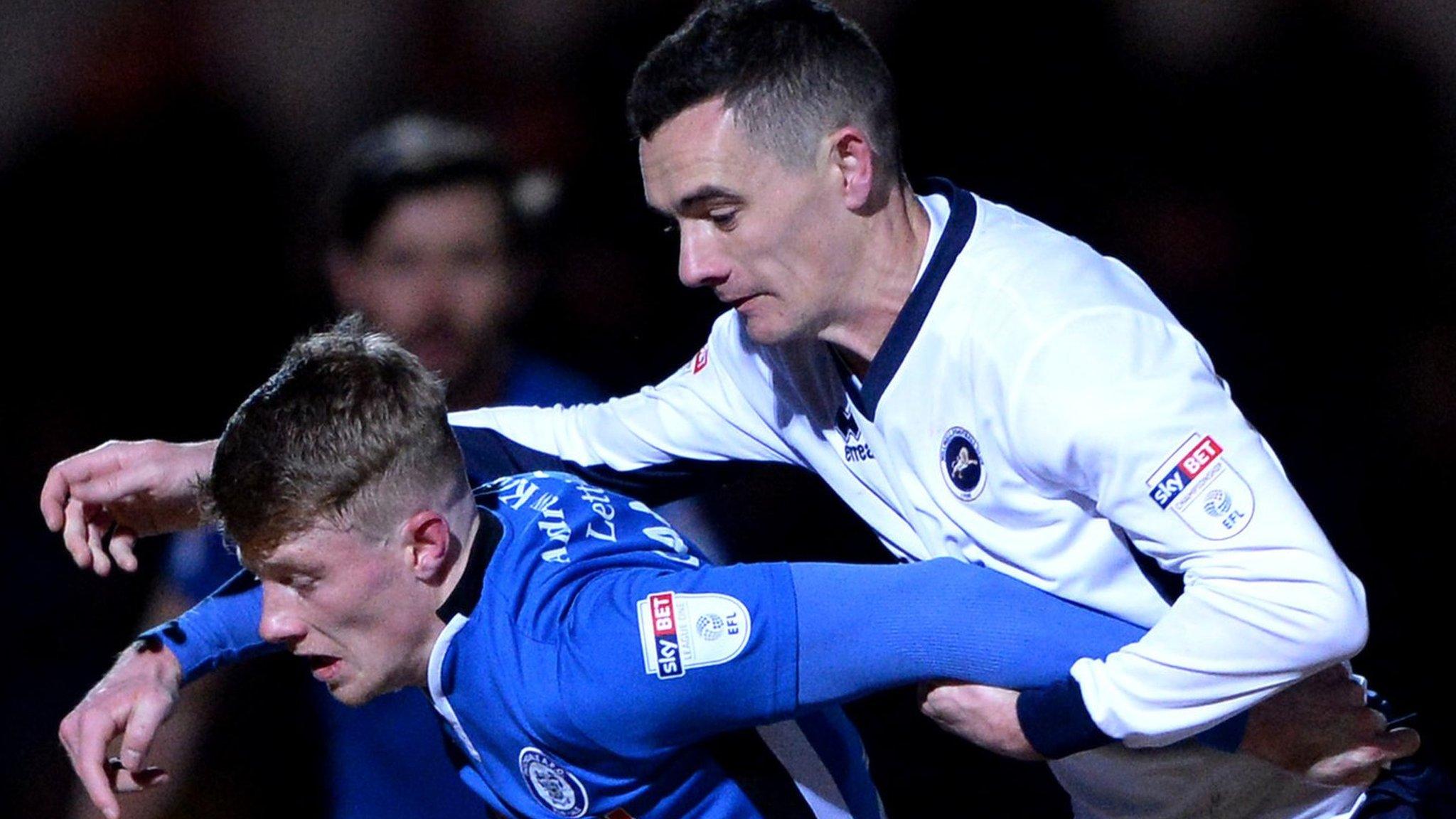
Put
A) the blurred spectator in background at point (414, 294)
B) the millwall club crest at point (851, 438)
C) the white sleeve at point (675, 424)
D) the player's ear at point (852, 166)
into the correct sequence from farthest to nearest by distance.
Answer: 1. the blurred spectator in background at point (414, 294)
2. the white sleeve at point (675, 424)
3. the millwall club crest at point (851, 438)
4. the player's ear at point (852, 166)

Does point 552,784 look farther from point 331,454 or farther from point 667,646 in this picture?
point 331,454

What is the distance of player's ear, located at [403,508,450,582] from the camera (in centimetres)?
106

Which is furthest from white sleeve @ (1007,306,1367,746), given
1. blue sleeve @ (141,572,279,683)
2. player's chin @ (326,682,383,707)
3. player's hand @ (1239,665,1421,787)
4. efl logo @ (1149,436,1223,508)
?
blue sleeve @ (141,572,279,683)

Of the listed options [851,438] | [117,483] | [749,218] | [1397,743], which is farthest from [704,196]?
[1397,743]

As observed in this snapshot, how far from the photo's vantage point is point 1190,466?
38.5 inches

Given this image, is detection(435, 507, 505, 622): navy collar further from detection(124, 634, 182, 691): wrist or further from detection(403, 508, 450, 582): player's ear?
detection(124, 634, 182, 691): wrist

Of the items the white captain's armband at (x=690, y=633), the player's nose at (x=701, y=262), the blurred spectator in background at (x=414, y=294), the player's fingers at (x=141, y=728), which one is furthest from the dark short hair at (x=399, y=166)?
the white captain's armband at (x=690, y=633)

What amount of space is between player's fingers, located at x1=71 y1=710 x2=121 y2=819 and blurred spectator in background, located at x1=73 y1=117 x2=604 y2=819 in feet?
1.70

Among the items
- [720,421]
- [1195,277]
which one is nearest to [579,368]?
[720,421]

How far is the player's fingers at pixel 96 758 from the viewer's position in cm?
109

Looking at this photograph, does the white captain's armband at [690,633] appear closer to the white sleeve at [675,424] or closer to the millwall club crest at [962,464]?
the millwall club crest at [962,464]

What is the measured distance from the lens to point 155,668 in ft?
3.90

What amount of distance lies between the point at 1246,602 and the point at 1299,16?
3.80ft

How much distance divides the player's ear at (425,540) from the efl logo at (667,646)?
17 cm
